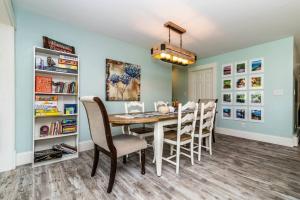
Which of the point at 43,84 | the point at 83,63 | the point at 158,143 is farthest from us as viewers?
the point at 83,63

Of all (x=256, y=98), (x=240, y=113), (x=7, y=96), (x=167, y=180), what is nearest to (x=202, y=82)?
(x=240, y=113)

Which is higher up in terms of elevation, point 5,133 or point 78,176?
point 5,133

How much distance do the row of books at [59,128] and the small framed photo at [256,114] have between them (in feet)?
13.0

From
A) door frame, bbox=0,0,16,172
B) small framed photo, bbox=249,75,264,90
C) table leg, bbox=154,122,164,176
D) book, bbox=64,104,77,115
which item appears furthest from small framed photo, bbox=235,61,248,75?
door frame, bbox=0,0,16,172

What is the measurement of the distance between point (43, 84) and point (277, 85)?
180 inches

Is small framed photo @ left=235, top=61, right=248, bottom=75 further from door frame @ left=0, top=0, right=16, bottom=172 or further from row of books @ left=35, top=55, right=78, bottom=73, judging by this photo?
door frame @ left=0, top=0, right=16, bottom=172

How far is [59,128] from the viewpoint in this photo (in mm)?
2332

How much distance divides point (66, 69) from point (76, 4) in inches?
37.7

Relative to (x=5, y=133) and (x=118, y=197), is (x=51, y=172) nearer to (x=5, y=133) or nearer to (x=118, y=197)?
(x=5, y=133)

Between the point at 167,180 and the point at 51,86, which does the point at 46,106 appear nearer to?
the point at 51,86

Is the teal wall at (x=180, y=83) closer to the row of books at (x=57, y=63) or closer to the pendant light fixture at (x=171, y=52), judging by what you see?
the pendant light fixture at (x=171, y=52)

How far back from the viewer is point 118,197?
58.3 inches

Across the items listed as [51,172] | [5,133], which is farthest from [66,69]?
[51,172]

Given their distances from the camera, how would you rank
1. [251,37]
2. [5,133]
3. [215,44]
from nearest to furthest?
[5,133] < [251,37] < [215,44]
